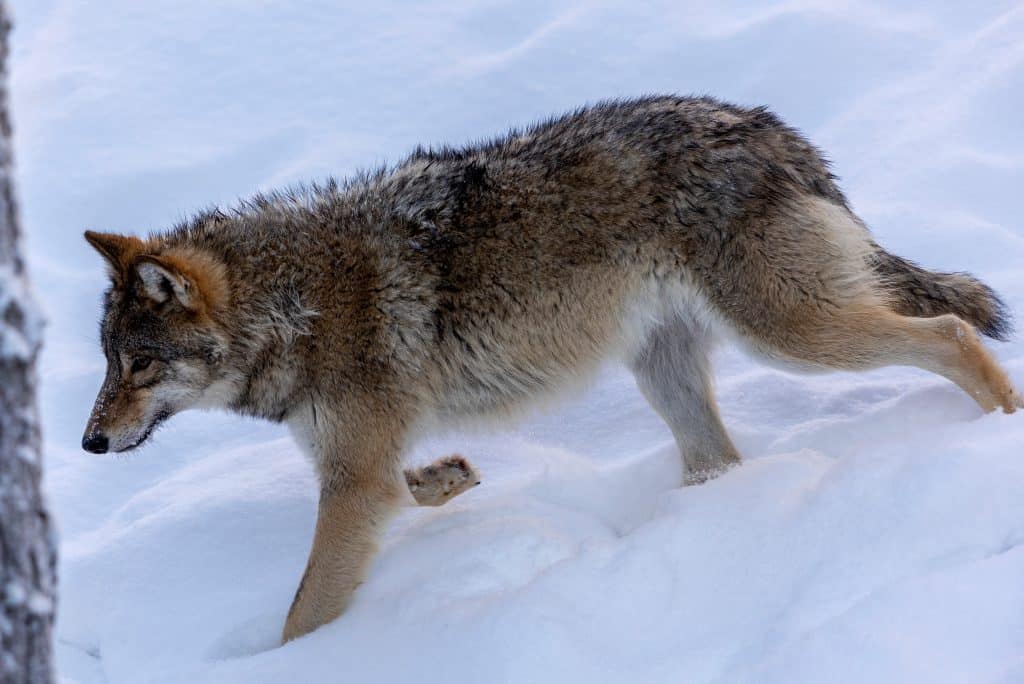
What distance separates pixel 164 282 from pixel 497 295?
124cm

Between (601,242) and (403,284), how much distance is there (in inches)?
30.8

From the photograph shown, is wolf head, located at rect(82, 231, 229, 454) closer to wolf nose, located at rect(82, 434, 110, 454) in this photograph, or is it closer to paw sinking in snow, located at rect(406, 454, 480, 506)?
wolf nose, located at rect(82, 434, 110, 454)

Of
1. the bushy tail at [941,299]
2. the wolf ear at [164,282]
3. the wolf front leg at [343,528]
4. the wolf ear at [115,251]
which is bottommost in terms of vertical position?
the wolf front leg at [343,528]

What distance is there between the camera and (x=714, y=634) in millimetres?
3109

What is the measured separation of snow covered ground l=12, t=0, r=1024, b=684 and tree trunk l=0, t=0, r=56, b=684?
1530mm

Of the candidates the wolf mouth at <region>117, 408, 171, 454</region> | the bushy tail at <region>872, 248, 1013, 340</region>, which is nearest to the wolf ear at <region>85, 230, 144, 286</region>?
the wolf mouth at <region>117, 408, 171, 454</region>

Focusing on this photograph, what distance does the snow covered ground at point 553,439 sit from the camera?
3107mm

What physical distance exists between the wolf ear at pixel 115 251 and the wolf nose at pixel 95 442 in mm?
578

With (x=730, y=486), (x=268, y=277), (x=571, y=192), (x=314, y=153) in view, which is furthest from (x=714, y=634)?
(x=314, y=153)

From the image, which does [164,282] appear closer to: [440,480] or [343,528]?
[343,528]

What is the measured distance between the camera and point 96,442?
399 cm

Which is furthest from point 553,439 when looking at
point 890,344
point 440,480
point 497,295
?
point 890,344

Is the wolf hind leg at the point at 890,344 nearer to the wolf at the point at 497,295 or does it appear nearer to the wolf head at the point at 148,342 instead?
the wolf at the point at 497,295

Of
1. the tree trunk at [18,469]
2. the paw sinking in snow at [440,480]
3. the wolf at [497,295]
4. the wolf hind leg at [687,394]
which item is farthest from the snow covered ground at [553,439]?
the tree trunk at [18,469]
